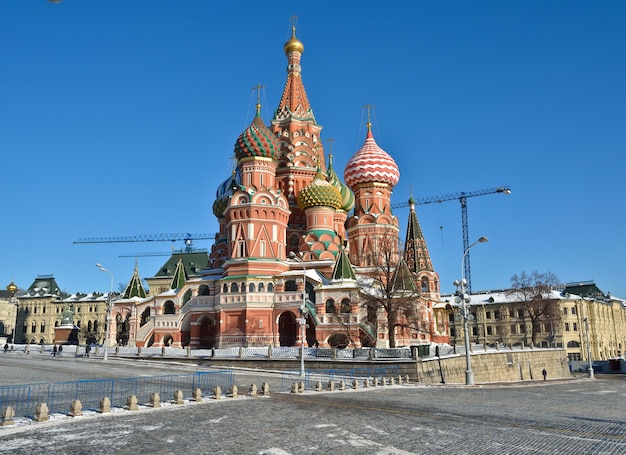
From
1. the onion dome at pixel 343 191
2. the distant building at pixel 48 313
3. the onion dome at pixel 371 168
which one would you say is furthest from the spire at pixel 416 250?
Answer: the distant building at pixel 48 313

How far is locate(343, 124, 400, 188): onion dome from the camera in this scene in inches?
2539

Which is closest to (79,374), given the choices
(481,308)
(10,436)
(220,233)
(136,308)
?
(10,436)

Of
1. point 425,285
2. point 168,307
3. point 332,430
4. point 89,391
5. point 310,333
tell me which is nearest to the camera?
point 332,430

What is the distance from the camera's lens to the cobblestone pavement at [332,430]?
36.2ft

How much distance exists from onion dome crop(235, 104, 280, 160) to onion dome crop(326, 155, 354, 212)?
1061 centimetres

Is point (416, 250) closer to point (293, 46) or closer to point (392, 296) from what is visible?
point (392, 296)

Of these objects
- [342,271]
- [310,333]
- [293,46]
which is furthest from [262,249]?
[293,46]

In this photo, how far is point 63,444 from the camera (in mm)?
11539

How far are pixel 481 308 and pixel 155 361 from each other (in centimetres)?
6025

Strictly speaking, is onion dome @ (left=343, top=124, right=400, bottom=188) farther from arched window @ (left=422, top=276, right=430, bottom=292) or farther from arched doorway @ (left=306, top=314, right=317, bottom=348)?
arched doorway @ (left=306, top=314, right=317, bottom=348)

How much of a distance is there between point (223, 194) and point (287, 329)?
1992 cm

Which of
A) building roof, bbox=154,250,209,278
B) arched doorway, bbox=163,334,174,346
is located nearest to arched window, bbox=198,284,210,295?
arched doorway, bbox=163,334,174,346

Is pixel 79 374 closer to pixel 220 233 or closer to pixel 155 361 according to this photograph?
pixel 155 361

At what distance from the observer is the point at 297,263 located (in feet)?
182
